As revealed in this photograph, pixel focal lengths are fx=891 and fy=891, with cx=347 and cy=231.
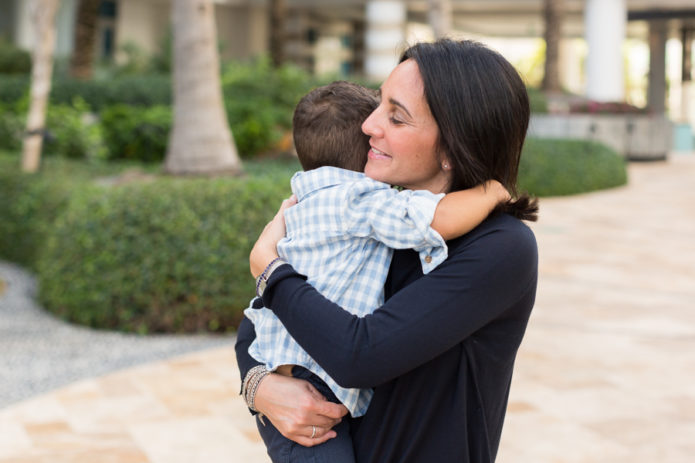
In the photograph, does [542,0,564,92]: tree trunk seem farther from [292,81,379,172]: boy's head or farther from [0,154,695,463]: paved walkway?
[292,81,379,172]: boy's head

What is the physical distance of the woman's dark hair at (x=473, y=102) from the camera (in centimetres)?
146

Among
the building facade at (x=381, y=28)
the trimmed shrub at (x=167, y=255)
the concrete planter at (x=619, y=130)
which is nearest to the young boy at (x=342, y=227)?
the trimmed shrub at (x=167, y=255)

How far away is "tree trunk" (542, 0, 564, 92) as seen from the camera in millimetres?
20219

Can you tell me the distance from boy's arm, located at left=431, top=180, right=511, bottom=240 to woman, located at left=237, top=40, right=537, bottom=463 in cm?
2

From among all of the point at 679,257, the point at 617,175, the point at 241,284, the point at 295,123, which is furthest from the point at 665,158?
the point at 295,123

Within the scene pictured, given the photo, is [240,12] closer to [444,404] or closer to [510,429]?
[510,429]

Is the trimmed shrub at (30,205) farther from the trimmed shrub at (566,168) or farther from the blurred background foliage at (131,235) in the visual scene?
the trimmed shrub at (566,168)

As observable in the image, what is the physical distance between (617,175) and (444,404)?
46.7ft

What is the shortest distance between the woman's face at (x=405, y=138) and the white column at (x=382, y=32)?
21349 mm

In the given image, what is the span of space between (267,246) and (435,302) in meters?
0.37

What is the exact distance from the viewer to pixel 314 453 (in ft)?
5.33

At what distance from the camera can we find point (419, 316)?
4.75ft

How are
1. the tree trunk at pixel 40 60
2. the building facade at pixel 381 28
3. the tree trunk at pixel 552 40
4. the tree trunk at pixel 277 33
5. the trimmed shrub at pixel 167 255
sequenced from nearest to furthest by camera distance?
the trimmed shrub at pixel 167 255 < the tree trunk at pixel 40 60 < the tree trunk at pixel 552 40 < the building facade at pixel 381 28 < the tree trunk at pixel 277 33

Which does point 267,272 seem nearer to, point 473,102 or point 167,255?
point 473,102
